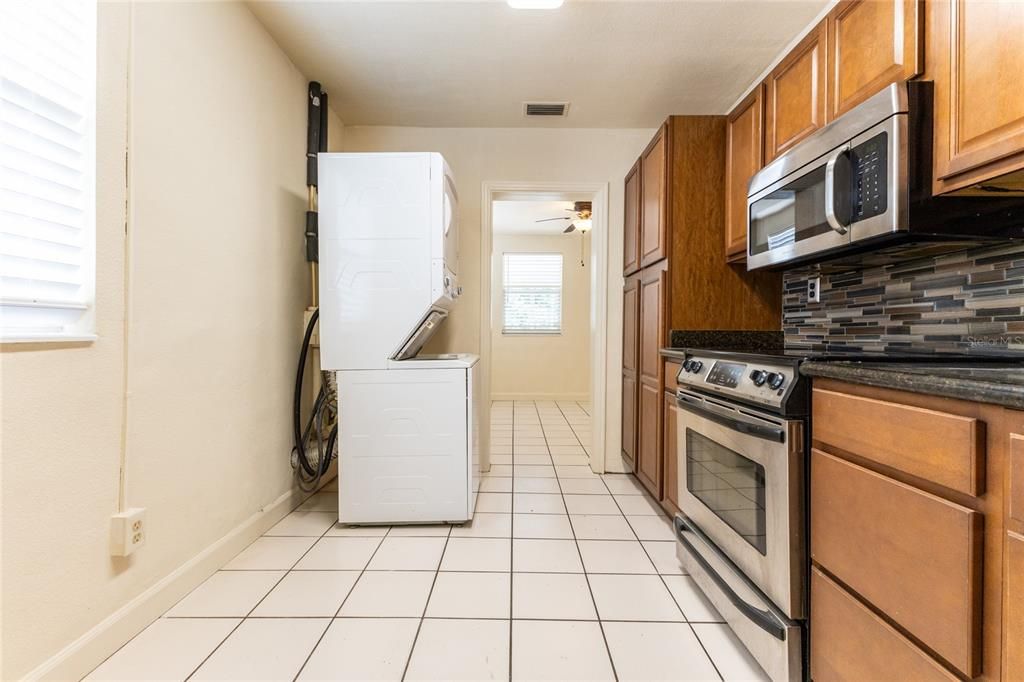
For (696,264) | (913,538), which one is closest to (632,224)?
(696,264)

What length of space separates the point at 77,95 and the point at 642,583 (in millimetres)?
2429

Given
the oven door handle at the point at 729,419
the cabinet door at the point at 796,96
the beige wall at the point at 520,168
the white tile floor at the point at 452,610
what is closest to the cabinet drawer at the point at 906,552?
the oven door handle at the point at 729,419

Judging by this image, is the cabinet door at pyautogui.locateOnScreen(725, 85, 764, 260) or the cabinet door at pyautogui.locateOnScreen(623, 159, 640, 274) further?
the cabinet door at pyautogui.locateOnScreen(623, 159, 640, 274)

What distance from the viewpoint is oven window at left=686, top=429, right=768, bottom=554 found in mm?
1279

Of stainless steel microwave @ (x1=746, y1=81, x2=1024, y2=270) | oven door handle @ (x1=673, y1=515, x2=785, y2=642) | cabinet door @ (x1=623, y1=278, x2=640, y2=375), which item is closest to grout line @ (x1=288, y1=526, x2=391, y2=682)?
oven door handle @ (x1=673, y1=515, x2=785, y2=642)

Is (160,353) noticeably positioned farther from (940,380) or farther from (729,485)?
(940,380)

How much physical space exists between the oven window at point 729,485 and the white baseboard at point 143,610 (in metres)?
1.93

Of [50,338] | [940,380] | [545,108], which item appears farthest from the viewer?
[545,108]

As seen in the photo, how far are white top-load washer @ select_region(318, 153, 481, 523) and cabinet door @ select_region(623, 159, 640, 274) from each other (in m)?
1.28

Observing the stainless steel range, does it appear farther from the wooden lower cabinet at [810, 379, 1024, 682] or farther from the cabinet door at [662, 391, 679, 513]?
the cabinet door at [662, 391, 679, 513]

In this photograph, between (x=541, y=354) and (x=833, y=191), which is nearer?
(x=833, y=191)

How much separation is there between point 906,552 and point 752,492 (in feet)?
1.54

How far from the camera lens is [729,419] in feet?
4.67

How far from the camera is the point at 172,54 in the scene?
4.96 ft
